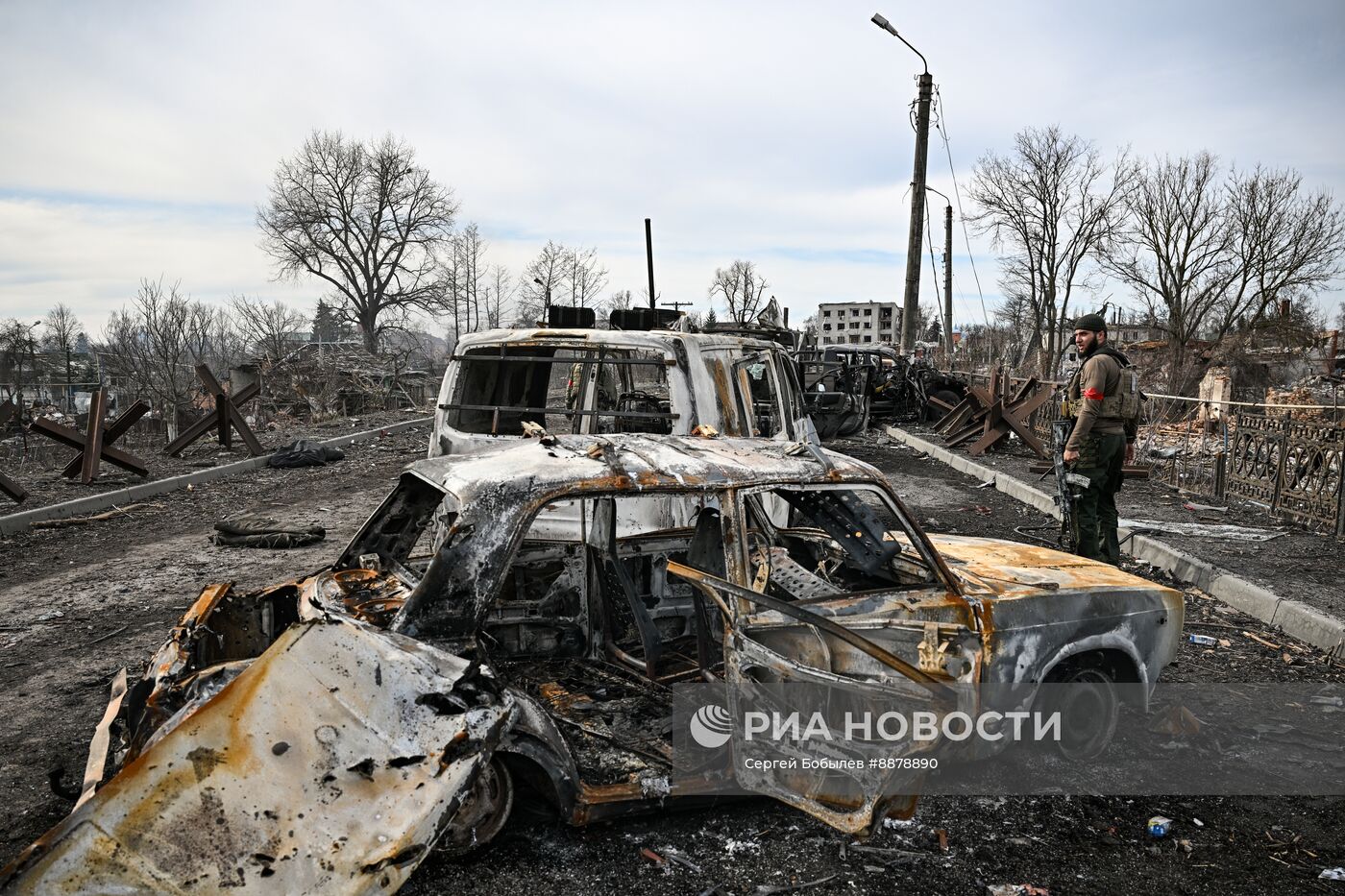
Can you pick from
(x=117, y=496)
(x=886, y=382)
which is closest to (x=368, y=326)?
(x=886, y=382)

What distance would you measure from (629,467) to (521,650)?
129 centimetres

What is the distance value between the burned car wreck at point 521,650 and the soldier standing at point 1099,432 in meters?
2.13

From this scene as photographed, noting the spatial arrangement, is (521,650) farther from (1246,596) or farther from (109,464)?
(109,464)

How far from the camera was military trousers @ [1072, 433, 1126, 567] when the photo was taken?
5.84m

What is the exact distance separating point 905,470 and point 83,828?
1205 centimetres

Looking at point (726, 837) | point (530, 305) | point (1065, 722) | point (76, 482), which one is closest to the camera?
point (726, 837)

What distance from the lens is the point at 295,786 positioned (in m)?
2.02

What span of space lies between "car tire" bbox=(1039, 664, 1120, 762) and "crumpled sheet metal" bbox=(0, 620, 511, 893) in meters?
2.41

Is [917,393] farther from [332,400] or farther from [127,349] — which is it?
[127,349]

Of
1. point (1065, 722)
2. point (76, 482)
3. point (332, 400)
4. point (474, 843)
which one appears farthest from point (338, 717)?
point (332, 400)

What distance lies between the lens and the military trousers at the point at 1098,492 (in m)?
5.84

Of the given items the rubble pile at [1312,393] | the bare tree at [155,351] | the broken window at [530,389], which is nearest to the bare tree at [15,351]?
the bare tree at [155,351]

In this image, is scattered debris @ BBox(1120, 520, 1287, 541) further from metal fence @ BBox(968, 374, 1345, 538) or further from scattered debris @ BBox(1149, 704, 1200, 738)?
scattered debris @ BBox(1149, 704, 1200, 738)

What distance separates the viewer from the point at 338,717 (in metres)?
2.15
